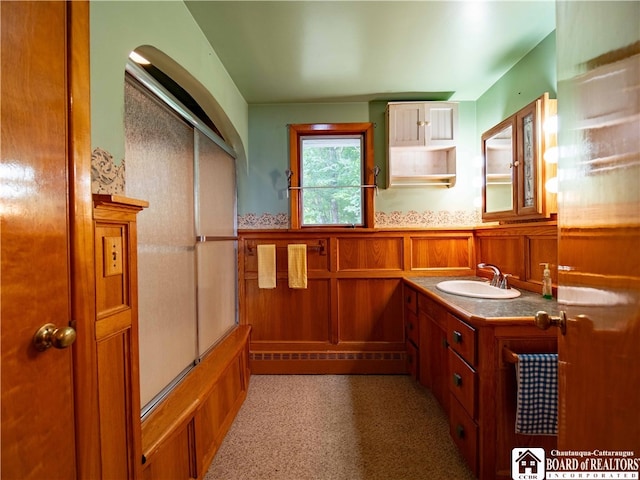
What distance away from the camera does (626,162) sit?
557mm

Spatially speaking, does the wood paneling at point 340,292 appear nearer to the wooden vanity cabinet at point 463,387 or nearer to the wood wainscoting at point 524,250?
the wood wainscoting at point 524,250

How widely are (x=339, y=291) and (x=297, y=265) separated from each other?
0.44 m

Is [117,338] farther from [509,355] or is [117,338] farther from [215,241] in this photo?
[509,355]

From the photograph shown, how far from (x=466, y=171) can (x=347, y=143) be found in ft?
3.62

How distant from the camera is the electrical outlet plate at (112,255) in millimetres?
816

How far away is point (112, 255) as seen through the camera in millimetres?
838

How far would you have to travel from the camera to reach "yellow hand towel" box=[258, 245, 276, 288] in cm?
248

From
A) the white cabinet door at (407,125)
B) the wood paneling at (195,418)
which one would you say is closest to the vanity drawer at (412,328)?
the wood paneling at (195,418)

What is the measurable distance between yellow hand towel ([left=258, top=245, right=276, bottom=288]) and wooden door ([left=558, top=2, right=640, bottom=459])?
1.99m

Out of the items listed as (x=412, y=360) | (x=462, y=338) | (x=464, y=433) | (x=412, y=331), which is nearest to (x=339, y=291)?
(x=412, y=331)

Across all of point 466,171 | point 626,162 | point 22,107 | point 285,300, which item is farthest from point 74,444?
point 466,171

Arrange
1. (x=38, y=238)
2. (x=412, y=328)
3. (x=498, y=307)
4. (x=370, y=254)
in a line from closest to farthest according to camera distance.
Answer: (x=38, y=238)
(x=498, y=307)
(x=412, y=328)
(x=370, y=254)

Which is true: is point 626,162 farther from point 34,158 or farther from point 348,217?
point 348,217

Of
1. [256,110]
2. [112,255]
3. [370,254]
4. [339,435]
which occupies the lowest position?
[339,435]
